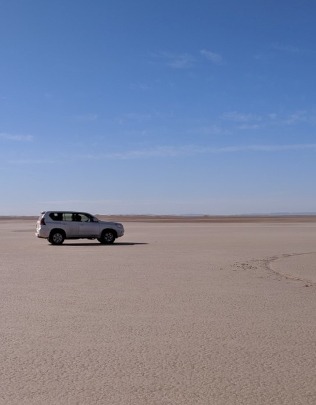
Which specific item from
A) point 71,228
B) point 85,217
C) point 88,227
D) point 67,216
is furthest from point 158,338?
point 85,217

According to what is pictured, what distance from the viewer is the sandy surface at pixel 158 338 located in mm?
5707

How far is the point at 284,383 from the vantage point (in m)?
5.89

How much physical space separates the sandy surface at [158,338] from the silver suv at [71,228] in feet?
47.8

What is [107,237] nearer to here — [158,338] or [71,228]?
[71,228]

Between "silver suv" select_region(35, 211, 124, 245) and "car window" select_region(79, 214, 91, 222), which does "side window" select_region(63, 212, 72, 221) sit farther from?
"car window" select_region(79, 214, 91, 222)

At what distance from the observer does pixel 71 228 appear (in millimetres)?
30500

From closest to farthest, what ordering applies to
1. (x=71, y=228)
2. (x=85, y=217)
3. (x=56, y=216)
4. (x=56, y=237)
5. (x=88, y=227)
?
(x=56, y=237)
(x=71, y=228)
(x=56, y=216)
(x=88, y=227)
(x=85, y=217)

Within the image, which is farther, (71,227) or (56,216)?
(56,216)

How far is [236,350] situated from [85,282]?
284 inches

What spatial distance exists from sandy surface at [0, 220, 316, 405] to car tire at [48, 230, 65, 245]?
47.7 feet

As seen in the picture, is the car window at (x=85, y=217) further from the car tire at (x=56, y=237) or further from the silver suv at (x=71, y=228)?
the car tire at (x=56, y=237)

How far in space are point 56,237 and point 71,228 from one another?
3.00ft

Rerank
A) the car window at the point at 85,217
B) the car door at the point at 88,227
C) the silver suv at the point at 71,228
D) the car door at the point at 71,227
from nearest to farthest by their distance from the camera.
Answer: the silver suv at the point at 71,228 < the car door at the point at 71,227 < the car door at the point at 88,227 < the car window at the point at 85,217

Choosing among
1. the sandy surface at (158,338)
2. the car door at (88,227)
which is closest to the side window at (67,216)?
the car door at (88,227)
